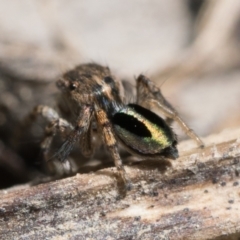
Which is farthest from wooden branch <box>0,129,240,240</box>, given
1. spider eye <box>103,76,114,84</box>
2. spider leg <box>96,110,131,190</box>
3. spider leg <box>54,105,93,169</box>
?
spider eye <box>103,76,114,84</box>

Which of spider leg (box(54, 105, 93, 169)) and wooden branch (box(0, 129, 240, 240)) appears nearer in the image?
wooden branch (box(0, 129, 240, 240))

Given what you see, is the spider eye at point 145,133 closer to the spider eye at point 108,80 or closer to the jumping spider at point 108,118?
the jumping spider at point 108,118

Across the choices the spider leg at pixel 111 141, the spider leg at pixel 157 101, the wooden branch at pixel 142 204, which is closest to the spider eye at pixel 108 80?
the spider leg at pixel 157 101

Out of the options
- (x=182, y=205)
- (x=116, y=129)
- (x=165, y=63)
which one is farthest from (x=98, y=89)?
(x=165, y=63)

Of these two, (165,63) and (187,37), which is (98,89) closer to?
(165,63)

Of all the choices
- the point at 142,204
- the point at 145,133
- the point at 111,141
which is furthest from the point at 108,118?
the point at 142,204

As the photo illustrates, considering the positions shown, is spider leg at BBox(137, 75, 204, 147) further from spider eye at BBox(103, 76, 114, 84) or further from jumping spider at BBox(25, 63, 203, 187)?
spider eye at BBox(103, 76, 114, 84)

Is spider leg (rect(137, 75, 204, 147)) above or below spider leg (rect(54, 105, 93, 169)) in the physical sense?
above
